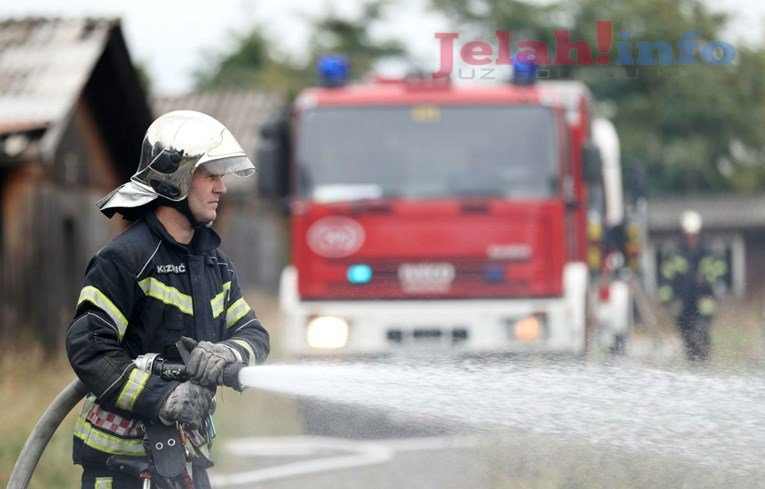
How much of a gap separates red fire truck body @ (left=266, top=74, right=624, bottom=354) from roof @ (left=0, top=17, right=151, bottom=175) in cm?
429

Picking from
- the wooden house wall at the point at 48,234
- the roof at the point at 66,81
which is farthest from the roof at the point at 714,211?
the wooden house wall at the point at 48,234

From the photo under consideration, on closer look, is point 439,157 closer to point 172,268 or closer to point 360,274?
point 360,274

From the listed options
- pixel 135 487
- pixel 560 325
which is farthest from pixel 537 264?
pixel 135 487

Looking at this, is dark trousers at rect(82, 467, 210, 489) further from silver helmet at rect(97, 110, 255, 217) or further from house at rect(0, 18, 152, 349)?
house at rect(0, 18, 152, 349)

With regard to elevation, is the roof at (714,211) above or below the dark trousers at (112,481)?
→ above

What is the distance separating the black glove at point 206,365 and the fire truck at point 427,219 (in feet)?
25.2

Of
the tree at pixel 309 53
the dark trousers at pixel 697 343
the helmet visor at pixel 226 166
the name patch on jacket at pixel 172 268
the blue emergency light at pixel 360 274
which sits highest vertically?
the tree at pixel 309 53

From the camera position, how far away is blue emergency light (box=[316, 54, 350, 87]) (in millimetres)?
12063

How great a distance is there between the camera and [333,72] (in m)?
12.1

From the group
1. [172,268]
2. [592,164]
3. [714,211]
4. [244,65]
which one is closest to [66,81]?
[592,164]

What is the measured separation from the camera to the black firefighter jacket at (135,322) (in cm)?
376

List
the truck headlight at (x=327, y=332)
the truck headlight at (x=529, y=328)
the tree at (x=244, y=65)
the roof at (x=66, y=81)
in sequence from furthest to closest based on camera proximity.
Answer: the tree at (x=244, y=65), the roof at (x=66, y=81), the truck headlight at (x=327, y=332), the truck headlight at (x=529, y=328)

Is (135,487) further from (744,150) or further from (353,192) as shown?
(744,150)

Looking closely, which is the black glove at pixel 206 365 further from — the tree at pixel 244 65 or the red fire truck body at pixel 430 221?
the tree at pixel 244 65
